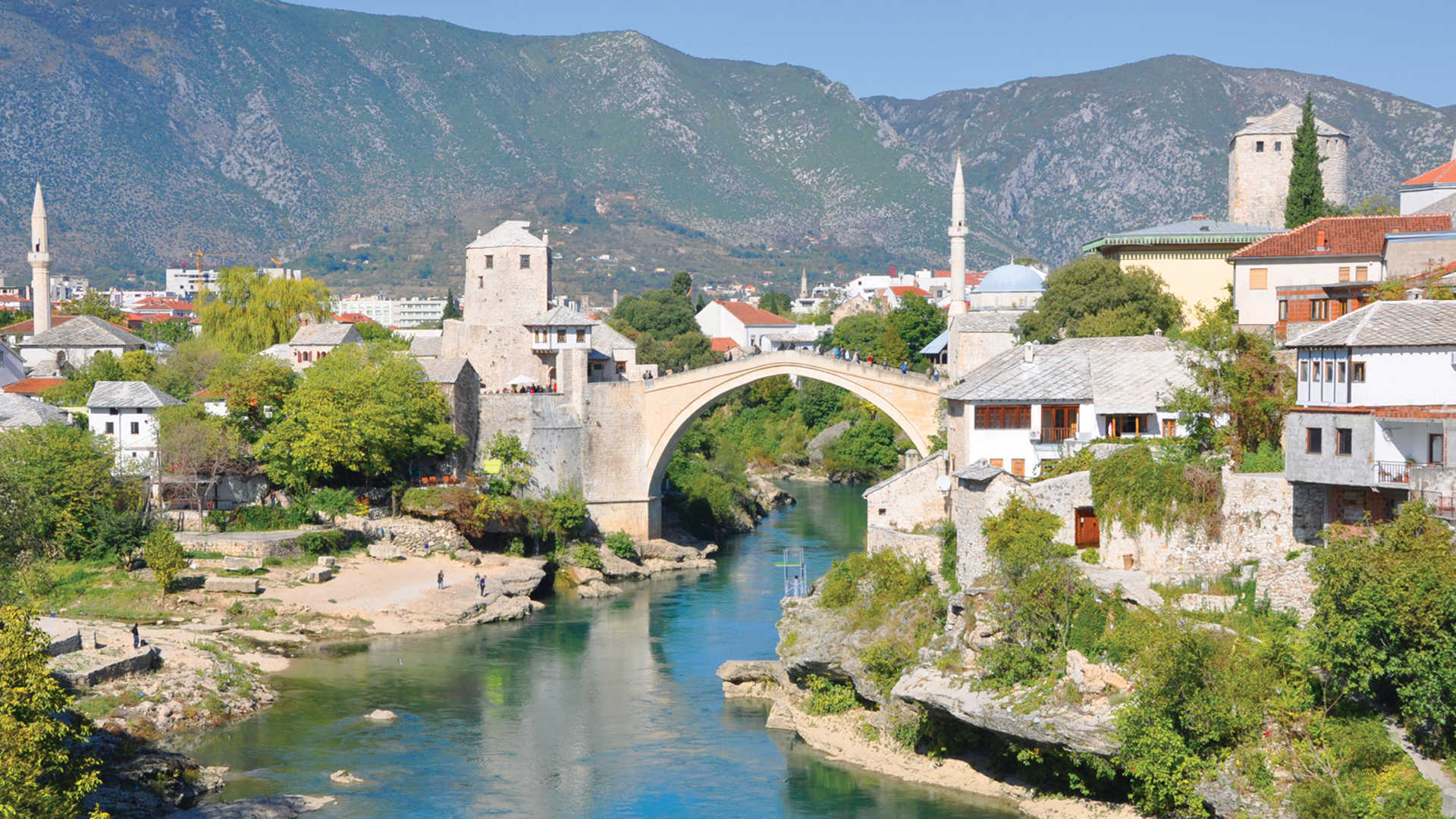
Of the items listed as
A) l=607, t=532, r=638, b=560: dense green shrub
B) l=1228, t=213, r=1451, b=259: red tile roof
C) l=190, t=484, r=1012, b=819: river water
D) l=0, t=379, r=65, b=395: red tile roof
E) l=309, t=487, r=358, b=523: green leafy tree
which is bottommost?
l=190, t=484, r=1012, b=819: river water

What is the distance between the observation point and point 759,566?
177 ft

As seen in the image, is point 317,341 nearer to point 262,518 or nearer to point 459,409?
point 459,409

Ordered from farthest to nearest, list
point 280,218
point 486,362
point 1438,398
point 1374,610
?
1. point 280,218
2. point 486,362
3. point 1438,398
4. point 1374,610

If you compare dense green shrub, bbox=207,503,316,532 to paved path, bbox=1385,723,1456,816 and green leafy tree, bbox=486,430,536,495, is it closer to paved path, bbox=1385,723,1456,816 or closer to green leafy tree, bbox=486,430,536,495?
green leafy tree, bbox=486,430,536,495

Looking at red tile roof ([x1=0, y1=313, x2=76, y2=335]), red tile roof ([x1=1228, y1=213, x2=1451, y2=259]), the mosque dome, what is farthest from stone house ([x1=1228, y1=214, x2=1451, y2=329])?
red tile roof ([x1=0, y1=313, x2=76, y2=335])

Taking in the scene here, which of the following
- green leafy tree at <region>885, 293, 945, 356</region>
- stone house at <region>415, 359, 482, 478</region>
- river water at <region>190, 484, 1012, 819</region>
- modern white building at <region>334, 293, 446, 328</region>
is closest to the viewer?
river water at <region>190, 484, 1012, 819</region>

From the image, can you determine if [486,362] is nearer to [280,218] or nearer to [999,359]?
[999,359]

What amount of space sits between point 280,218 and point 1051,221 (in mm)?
92044

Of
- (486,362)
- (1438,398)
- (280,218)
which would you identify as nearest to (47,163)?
(280,218)

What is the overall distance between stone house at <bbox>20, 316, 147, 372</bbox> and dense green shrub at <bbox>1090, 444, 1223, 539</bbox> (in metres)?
47.4

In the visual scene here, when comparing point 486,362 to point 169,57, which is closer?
point 486,362

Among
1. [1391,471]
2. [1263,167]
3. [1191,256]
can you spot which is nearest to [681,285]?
[1263,167]

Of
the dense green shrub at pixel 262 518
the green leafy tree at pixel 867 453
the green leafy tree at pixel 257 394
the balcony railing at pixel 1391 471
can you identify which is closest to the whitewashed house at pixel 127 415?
the green leafy tree at pixel 257 394

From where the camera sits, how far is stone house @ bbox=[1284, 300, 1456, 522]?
2628 centimetres
